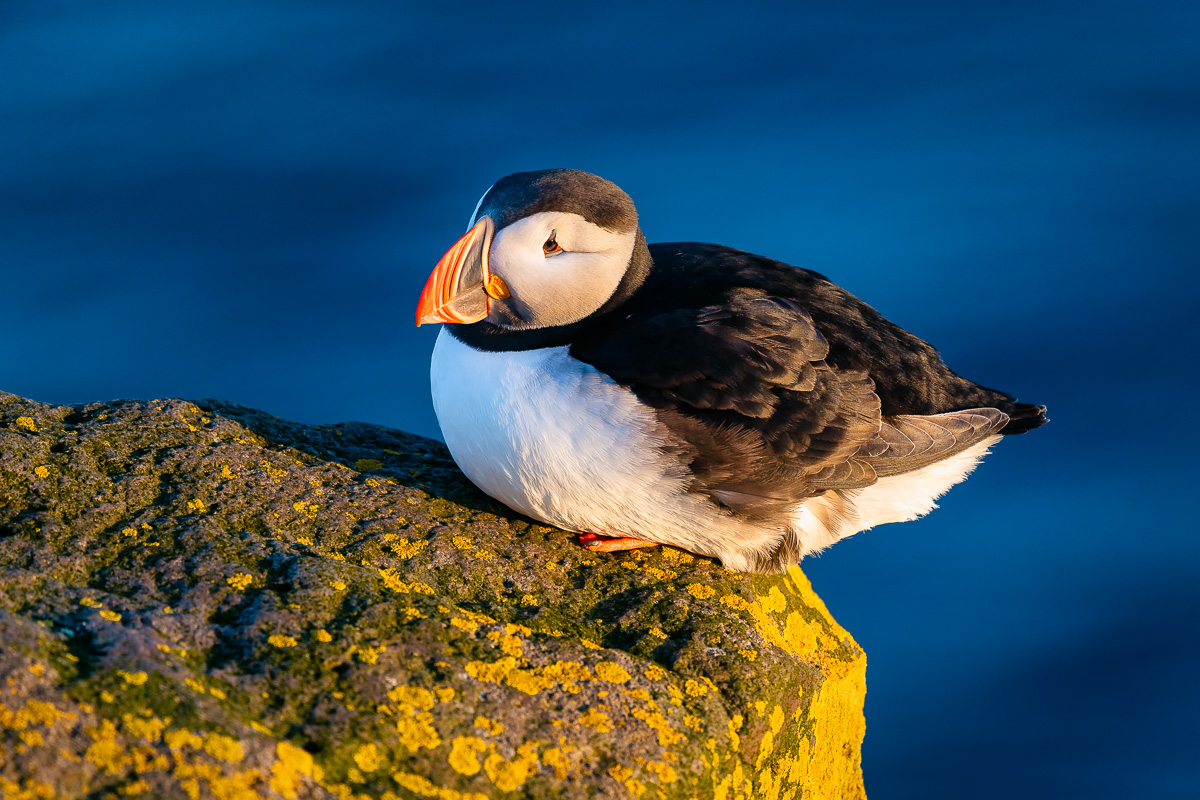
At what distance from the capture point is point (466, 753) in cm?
278

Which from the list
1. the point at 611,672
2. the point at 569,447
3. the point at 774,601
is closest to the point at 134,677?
the point at 611,672

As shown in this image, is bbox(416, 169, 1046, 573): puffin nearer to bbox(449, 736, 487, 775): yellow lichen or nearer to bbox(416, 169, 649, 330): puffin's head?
bbox(416, 169, 649, 330): puffin's head

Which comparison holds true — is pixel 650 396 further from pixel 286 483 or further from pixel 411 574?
pixel 286 483

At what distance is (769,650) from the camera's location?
3.81 meters

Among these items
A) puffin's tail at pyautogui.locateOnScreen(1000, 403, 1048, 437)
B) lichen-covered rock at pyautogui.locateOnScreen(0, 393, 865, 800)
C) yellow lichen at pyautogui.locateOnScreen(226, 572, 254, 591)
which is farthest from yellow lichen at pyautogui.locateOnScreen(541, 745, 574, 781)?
puffin's tail at pyautogui.locateOnScreen(1000, 403, 1048, 437)

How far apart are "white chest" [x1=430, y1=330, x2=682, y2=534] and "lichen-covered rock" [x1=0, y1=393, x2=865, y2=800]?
7.8 inches

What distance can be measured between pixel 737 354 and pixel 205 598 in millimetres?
2197

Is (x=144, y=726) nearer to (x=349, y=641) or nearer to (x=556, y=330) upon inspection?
(x=349, y=641)

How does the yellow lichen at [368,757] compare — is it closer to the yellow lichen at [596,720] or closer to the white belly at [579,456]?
the yellow lichen at [596,720]

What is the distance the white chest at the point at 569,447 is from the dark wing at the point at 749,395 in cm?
9

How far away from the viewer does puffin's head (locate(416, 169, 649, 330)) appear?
14.1ft

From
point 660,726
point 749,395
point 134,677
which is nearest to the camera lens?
point 134,677

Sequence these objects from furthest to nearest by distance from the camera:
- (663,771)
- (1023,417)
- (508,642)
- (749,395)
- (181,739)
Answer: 1. (1023,417)
2. (749,395)
3. (508,642)
4. (663,771)
5. (181,739)

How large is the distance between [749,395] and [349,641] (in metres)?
1.91
